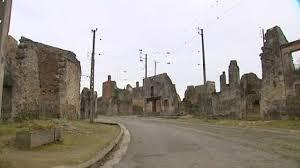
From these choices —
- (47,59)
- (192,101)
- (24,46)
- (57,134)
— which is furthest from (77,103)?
(192,101)

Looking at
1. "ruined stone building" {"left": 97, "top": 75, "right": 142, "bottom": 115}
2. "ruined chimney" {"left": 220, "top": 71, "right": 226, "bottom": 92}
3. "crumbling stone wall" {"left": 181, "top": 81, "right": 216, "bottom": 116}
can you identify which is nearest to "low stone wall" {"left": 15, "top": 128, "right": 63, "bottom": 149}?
"ruined chimney" {"left": 220, "top": 71, "right": 226, "bottom": 92}

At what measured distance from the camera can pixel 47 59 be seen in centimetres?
2559

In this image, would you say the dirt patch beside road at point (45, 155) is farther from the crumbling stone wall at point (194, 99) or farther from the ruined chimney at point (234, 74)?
the crumbling stone wall at point (194, 99)

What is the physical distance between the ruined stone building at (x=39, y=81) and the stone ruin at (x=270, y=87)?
58.4ft

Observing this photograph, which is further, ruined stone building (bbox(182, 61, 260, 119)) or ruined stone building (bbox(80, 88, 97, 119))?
ruined stone building (bbox(80, 88, 97, 119))

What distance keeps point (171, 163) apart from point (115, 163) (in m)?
1.54

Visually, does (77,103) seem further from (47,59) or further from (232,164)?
(232,164)

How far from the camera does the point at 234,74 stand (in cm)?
4478

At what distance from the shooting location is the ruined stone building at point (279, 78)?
33281 mm

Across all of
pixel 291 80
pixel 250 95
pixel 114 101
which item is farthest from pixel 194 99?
pixel 291 80

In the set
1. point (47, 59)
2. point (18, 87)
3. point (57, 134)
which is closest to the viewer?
point (57, 134)

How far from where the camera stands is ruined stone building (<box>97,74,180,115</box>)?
6122 centimetres

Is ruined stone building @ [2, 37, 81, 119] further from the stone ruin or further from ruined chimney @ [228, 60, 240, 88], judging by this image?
ruined chimney @ [228, 60, 240, 88]

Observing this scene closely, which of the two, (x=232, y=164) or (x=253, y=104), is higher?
(x=253, y=104)
